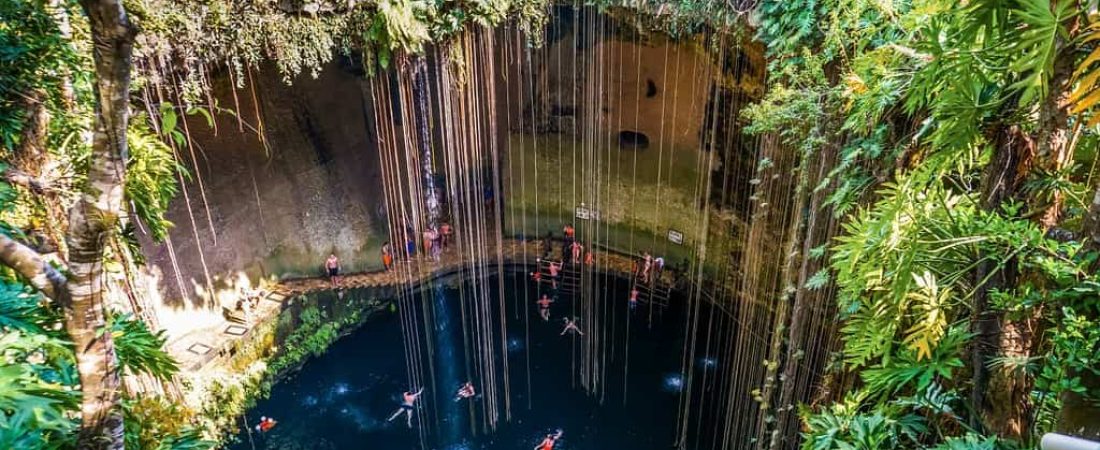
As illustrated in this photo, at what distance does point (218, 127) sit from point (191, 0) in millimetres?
1844

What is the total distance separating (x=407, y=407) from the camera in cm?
531

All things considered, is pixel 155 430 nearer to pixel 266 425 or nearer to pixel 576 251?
pixel 266 425

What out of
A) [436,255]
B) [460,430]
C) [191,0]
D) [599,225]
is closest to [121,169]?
[191,0]

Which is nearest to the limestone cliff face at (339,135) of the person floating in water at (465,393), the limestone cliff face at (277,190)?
the limestone cliff face at (277,190)

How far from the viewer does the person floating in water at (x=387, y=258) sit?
6965mm

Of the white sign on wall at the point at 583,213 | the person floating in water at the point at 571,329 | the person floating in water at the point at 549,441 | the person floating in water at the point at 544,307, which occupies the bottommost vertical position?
the person floating in water at the point at 549,441

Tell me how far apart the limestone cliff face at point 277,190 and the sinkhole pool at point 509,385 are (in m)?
1.08

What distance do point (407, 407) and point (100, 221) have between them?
4.32 meters

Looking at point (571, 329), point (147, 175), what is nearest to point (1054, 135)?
point (147, 175)

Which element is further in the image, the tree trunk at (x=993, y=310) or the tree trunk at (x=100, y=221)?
the tree trunk at (x=993, y=310)

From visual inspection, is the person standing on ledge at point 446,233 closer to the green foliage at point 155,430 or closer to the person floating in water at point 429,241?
the person floating in water at point 429,241

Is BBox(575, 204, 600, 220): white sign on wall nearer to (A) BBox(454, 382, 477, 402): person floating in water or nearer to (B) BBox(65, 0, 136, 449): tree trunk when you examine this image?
(A) BBox(454, 382, 477, 402): person floating in water

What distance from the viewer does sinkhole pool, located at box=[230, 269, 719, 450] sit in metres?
5.04

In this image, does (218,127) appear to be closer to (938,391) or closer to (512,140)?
(512,140)
